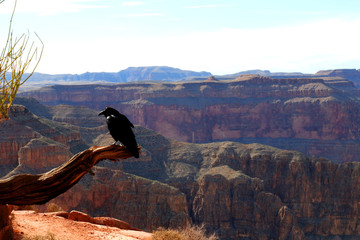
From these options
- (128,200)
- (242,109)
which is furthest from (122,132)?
(242,109)

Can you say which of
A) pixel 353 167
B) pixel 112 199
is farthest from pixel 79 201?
pixel 353 167

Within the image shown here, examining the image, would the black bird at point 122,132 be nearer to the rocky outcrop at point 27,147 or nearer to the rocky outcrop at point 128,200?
the rocky outcrop at point 128,200

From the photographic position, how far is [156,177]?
76.1m

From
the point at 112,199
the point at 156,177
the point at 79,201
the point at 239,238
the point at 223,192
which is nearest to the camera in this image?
the point at 79,201

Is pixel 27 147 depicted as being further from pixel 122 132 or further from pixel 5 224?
pixel 122 132

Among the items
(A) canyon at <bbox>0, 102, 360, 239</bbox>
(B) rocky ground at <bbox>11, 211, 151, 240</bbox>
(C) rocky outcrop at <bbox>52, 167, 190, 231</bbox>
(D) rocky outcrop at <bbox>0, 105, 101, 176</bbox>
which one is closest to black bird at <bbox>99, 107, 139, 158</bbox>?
(B) rocky ground at <bbox>11, 211, 151, 240</bbox>

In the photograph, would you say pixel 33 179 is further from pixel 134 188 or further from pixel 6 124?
pixel 6 124

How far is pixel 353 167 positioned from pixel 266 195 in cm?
1509

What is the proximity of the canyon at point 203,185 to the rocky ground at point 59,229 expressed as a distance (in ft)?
96.8

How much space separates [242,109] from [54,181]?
436ft

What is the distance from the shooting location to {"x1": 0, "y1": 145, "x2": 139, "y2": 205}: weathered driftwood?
15.3 m

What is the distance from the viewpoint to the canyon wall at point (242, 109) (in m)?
136

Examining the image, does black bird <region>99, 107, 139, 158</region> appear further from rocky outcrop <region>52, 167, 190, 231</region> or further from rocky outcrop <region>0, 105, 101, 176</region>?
rocky outcrop <region>0, 105, 101, 176</region>

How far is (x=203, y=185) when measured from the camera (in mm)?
71875
